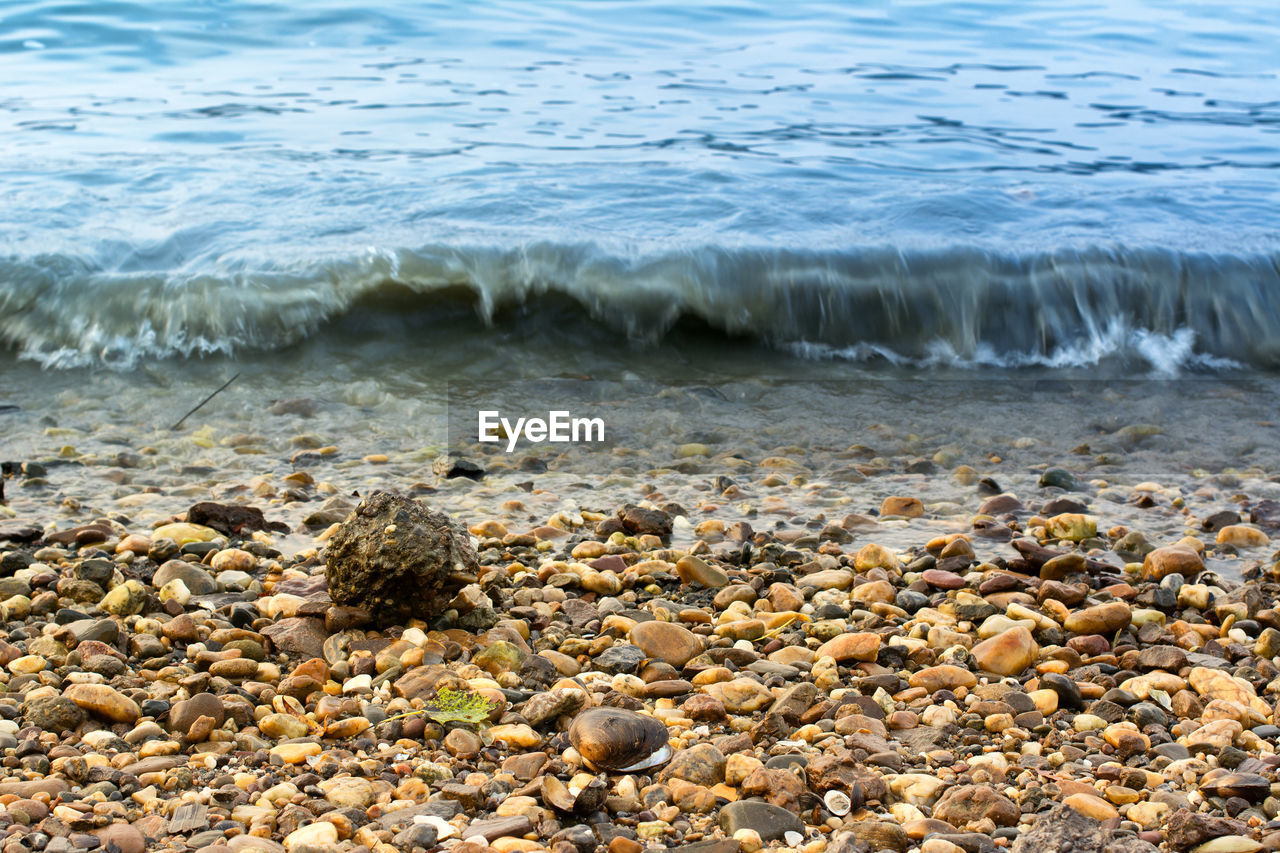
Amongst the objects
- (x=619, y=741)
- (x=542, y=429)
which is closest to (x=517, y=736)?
(x=619, y=741)

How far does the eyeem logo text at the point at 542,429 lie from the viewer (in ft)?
15.0

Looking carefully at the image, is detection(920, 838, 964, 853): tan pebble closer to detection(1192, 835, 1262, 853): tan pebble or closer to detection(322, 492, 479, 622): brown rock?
detection(1192, 835, 1262, 853): tan pebble

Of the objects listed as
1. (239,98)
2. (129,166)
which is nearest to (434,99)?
(239,98)

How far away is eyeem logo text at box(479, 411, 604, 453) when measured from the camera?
4586 mm

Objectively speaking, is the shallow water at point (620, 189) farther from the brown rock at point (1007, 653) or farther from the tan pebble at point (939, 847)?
the tan pebble at point (939, 847)

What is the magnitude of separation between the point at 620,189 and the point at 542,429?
3.65 m

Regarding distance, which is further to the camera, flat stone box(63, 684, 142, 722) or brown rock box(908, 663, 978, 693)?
brown rock box(908, 663, 978, 693)

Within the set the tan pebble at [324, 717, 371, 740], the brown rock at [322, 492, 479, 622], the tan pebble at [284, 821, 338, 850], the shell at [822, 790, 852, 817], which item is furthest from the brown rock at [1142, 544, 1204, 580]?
the tan pebble at [284, 821, 338, 850]

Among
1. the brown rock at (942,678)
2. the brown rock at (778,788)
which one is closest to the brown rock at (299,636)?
the brown rock at (778,788)

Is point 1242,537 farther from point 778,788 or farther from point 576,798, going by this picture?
point 576,798

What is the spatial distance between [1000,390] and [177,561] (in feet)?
13.0

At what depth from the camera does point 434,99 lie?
10969 millimetres

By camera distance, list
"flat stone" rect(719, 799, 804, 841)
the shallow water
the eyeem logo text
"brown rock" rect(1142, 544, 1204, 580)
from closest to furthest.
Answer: "flat stone" rect(719, 799, 804, 841) < "brown rock" rect(1142, 544, 1204, 580) < the eyeem logo text < the shallow water

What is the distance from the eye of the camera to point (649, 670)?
8.09 ft
